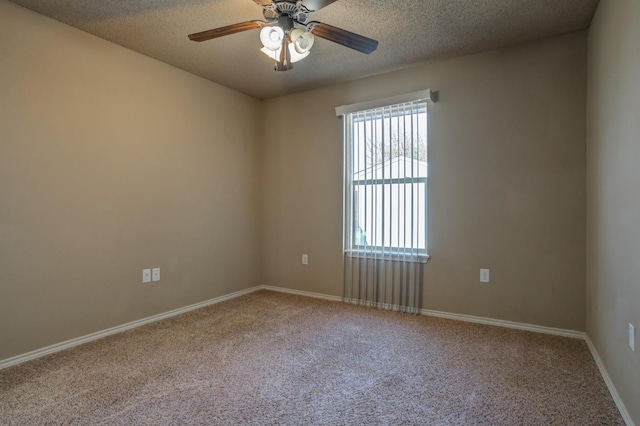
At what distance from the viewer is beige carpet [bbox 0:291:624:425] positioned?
168 centimetres

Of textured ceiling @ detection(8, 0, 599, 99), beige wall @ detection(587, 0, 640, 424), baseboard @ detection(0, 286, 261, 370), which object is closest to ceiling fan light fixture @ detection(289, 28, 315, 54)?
textured ceiling @ detection(8, 0, 599, 99)

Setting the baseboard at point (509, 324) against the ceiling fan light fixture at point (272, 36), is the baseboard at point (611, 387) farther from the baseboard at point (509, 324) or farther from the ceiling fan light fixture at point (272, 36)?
the ceiling fan light fixture at point (272, 36)

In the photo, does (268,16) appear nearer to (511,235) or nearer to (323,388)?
(323,388)

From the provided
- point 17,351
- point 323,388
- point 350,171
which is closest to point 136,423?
point 323,388

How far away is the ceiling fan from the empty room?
0.02 metres

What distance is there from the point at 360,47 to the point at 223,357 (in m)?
2.21

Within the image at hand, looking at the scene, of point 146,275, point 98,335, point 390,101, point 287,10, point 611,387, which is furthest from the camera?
point 390,101

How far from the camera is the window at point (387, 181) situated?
329 centimetres

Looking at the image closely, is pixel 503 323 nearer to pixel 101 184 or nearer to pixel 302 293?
pixel 302 293

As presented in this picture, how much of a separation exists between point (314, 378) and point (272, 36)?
2.02 m

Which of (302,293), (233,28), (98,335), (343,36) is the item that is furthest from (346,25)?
(98,335)

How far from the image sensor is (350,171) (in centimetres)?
370

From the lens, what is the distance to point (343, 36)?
2.06 m

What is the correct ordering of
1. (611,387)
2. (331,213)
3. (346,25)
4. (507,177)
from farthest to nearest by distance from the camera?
(331,213) < (507,177) < (346,25) < (611,387)
